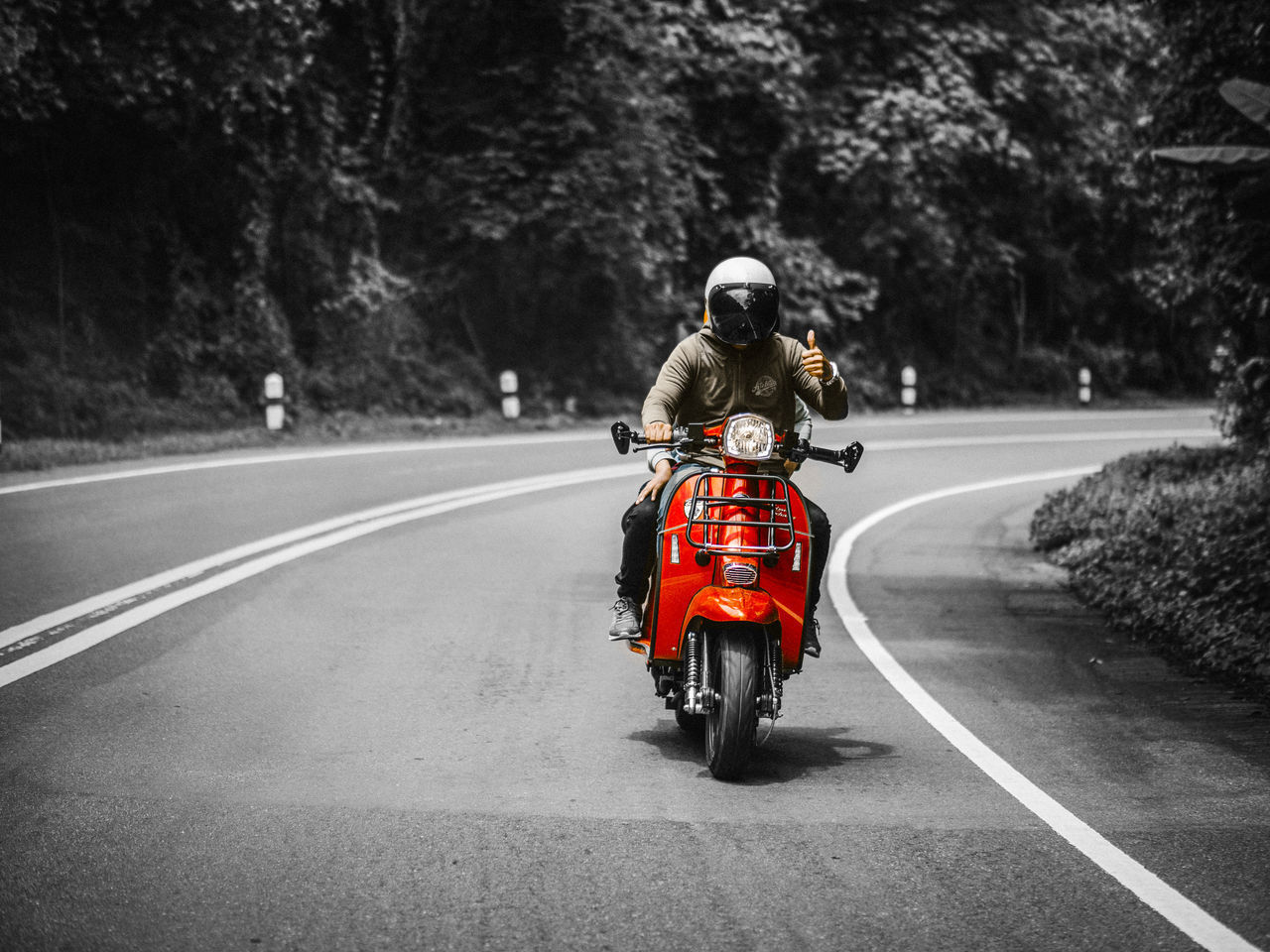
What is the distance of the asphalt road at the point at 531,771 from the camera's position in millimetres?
4508

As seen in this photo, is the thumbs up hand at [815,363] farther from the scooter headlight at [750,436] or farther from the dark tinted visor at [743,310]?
the scooter headlight at [750,436]

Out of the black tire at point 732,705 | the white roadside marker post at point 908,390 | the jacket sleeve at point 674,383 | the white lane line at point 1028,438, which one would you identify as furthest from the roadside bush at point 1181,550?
the white roadside marker post at point 908,390

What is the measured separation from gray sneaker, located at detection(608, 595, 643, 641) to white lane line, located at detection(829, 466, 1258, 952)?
4.74ft

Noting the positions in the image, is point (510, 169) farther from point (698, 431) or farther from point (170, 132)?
point (698, 431)

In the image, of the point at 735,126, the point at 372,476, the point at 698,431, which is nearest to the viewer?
the point at 698,431

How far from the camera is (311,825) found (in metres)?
5.29

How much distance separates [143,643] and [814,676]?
3551mm

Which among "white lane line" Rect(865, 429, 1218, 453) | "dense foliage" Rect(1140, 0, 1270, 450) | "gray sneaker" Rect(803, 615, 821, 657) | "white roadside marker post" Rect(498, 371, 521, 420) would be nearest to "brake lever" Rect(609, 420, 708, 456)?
"gray sneaker" Rect(803, 615, 821, 657)

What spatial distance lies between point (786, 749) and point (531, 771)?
1.24 metres

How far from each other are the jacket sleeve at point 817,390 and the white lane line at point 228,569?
12.7ft

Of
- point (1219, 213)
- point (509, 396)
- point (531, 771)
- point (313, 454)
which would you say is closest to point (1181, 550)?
point (1219, 213)

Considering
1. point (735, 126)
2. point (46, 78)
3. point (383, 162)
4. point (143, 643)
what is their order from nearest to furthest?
point (143, 643), point (46, 78), point (383, 162), point (735, 126)

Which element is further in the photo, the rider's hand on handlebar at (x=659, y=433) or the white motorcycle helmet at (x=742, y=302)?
the white motorcycle helmet at (x=742, y=302)

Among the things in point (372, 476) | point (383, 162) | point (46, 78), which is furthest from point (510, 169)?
point (372, 476)
